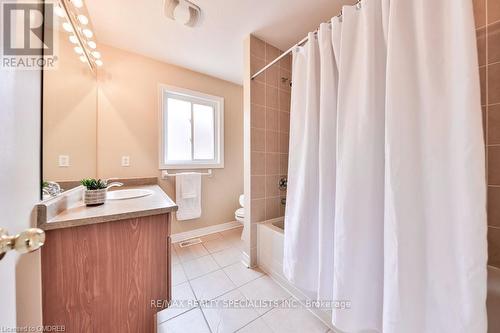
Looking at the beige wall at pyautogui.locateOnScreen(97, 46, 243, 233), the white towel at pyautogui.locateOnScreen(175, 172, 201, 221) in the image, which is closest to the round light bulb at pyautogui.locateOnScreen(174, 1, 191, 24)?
the beige wall at pyautogui.locateOnScreen(97, 46, 243, 233)

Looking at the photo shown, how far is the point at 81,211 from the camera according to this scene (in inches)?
35.1

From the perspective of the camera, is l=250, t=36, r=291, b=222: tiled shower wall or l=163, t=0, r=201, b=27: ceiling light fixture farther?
l=250, t=36, r=291, b=222: tiled shower wall

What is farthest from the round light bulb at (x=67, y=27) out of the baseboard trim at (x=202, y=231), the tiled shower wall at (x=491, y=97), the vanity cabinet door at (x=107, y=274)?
the tiled shower wall at (x=491, y=97)

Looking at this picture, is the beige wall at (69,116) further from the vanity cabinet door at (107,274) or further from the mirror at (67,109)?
the vanity cabinet door at (107,274)

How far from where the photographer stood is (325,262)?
994 millimetres

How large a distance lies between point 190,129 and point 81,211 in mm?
1829

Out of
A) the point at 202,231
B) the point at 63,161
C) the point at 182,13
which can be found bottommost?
the point at 202,231

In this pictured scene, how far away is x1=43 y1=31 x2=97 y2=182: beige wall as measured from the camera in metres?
0.92

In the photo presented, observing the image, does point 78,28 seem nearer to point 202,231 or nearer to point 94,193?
point 94,193

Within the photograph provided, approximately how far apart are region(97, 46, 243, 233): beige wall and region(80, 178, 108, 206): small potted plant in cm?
106

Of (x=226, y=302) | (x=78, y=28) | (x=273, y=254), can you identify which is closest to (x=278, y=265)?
(x=273, y=254)

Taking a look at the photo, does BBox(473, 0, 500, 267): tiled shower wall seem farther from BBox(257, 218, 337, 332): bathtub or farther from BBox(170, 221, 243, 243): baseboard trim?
BBox(170, 221, 243, 243): baseboard trim

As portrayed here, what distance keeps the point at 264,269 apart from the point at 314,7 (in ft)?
7.83
